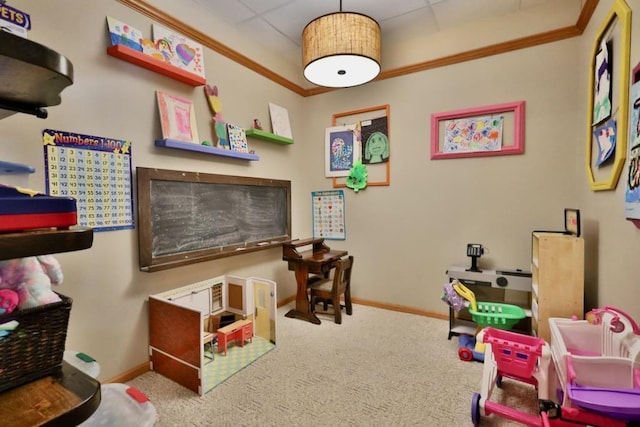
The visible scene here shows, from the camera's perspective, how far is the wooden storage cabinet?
1856 mm

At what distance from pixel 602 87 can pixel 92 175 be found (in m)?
2.92

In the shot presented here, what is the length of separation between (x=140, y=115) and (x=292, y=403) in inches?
77.4

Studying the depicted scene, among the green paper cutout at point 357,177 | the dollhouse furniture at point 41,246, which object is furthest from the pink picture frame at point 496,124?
the dollhouse furniture at point 41,246

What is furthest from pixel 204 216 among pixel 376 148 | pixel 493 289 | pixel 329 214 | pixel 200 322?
pixel 493 289

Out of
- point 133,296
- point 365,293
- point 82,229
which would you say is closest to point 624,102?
point 82,229

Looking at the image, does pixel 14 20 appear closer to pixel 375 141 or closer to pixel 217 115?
pixel 217 115

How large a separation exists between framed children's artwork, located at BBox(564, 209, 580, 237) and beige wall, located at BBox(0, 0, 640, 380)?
96mm

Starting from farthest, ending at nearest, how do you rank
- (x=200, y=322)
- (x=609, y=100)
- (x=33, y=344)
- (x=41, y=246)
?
1. (x=200, y=322)
2. (x=609, y=100)
3. (x=33, y=344)
4. (x=41, y=246)

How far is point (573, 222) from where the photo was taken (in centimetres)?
201

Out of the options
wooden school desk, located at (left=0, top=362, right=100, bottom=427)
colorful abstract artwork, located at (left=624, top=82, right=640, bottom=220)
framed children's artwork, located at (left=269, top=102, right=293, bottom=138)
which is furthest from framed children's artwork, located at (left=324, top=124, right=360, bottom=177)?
wooden school desk, located at (left=0, top=362, right=100, bottom=427)

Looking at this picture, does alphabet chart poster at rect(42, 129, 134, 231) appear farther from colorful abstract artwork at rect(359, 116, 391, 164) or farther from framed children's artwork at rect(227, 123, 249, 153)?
colorful abstract artwork at rect(359, 116, 391, 164)

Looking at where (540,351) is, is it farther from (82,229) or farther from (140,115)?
(140,115)

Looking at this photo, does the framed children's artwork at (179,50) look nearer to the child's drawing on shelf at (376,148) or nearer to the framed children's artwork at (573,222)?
the child's drawing on shelf at (376,148)

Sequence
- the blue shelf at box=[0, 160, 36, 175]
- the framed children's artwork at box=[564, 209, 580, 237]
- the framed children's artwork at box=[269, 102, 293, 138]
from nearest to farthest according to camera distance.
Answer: the blue shelf at box=[0, 160, 36, 175], the framed children's artwork at box=[564, 209, 580, 237], the framed children's artwork at box=[269, 102, 293, 138]
